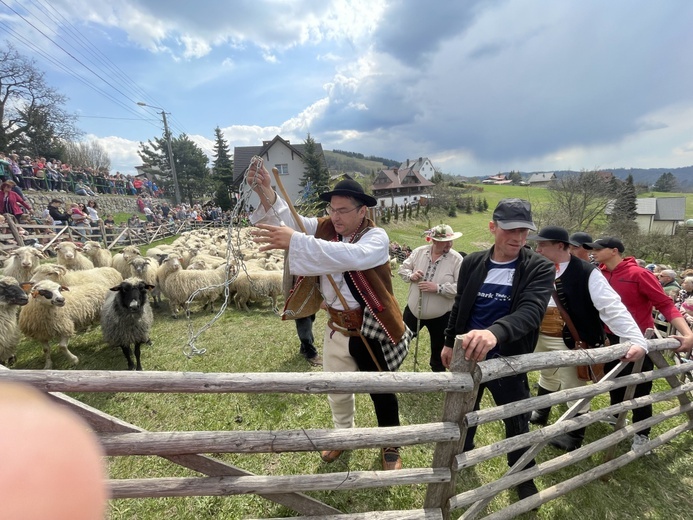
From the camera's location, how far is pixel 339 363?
2.89 meters

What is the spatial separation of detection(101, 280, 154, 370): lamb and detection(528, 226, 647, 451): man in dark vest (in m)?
5.76

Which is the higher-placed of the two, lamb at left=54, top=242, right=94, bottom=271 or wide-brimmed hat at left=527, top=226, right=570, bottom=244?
wide-brimmed hat at left=527, top=226, right=570, bottom=244

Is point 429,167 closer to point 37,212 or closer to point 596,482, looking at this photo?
point 37,212

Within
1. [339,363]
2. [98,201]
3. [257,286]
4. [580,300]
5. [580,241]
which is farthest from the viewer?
[98,201]

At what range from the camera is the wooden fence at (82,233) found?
10172 millimetres

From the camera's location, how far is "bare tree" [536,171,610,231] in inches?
1215

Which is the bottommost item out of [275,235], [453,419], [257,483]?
[257,483]

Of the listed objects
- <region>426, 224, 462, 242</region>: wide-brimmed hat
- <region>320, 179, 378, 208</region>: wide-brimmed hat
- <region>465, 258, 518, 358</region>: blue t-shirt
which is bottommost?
<region>465, 258, 518, 358</region>: blue t-shirt

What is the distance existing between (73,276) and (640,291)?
32.3 ft

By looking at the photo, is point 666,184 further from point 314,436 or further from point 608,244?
point 314,436

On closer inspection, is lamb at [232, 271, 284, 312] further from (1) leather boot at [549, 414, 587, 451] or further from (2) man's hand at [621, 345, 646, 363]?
(2) man's hand at [621, 345, 646, 363]

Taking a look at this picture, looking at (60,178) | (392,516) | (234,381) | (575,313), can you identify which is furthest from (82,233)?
(575,313)

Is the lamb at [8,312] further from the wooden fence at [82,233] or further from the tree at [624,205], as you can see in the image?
the tree at [624,205]

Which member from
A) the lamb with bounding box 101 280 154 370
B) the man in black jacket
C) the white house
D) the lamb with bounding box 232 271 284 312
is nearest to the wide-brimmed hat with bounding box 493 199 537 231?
the man in black jacket
